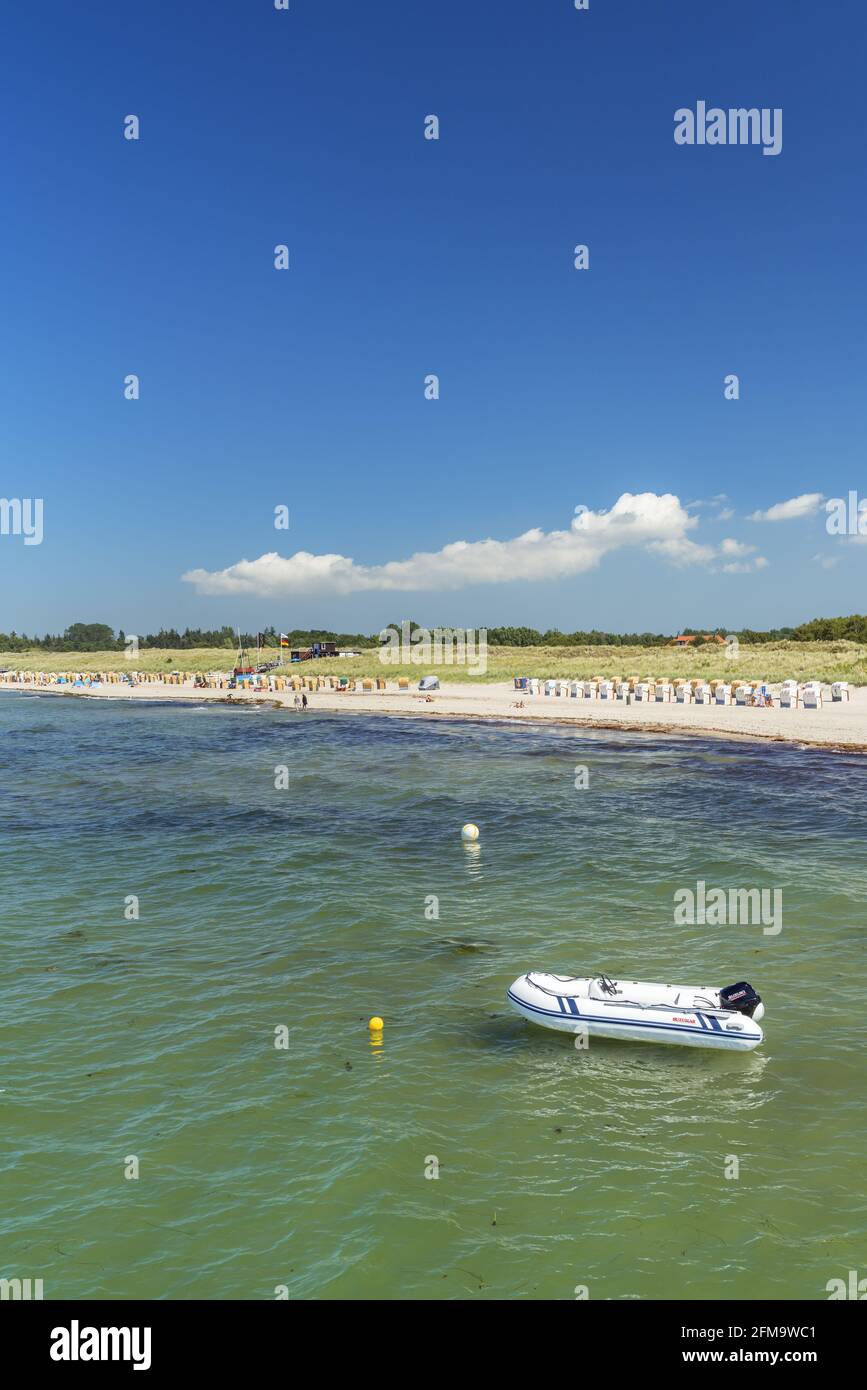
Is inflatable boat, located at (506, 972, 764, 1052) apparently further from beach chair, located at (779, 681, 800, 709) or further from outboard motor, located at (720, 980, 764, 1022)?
beach chair, located at (779, 681, 800, 709)

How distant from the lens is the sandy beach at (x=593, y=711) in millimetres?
47500

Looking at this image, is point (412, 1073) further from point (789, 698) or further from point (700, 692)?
point (700, 692)

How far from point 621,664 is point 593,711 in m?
33.8

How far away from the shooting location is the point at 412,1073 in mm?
12648

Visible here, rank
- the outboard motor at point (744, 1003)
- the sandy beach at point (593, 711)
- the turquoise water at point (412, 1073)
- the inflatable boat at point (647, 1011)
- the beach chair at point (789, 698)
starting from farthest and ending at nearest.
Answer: the beach chair at point (789, 698)
the sandy beach at point (593, 711)
the outboard motor at point (744, 1003)
the inflatable boat at point (647, 1011)
the turquoise water at point (412, 1073)

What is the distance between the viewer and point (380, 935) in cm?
1855

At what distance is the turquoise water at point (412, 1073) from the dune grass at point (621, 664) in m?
50.8

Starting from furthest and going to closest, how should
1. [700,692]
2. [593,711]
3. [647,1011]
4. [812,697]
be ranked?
[700,692] → [593,711] → [812,697] → [647,1011]

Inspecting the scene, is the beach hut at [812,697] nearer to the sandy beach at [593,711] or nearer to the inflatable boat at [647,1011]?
the sandy beach at [593,711]

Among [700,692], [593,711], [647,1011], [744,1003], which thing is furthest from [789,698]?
[647,1011]

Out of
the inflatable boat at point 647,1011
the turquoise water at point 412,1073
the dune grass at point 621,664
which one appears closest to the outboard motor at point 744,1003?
the inflatable boat at point 647,1011

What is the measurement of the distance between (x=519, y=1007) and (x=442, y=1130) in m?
3.05
